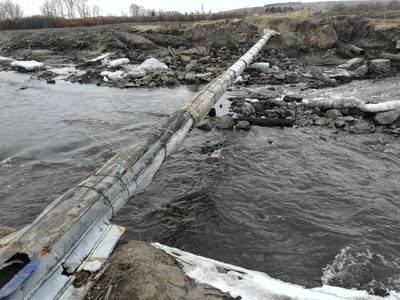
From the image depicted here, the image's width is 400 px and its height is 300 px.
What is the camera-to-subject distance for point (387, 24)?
72.9 feet

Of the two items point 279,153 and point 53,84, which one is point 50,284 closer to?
point 279,153

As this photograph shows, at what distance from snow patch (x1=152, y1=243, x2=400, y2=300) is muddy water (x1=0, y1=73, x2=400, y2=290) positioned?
12.9 inches

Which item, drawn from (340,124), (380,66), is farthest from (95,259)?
(380,66)

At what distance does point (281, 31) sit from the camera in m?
26.3

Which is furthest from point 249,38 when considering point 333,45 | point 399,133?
point 399,133

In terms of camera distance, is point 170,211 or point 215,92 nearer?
point 170,211

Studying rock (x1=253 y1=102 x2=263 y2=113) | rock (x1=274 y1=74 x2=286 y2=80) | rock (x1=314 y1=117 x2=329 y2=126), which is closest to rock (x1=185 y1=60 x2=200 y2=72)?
rock (x1=274 y1=74 x2=286 y2=80)

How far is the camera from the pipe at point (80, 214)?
112 inches

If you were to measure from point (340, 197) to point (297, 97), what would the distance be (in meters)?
7.21

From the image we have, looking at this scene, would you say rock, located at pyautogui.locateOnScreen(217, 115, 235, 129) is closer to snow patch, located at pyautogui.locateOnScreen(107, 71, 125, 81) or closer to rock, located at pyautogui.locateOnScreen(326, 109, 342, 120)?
rock, located at pyautogui.locateOnScreen(326, 109, 342, 120)

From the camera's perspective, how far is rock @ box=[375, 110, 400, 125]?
992cm

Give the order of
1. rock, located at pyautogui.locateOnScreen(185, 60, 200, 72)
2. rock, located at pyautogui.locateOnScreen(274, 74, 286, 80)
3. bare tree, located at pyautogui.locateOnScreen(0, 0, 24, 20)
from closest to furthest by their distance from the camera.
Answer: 1. rock, located at pyautogui.locateOnScreen(274, 74, 286, 80)
2. rock, located at pyautogui.locateOnScreen(185, 60, 200, 72)
3. bare tree, located at pyautogui.locateOnScreen(0, 0, 24, 20)

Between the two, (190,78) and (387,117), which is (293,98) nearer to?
(387,117)

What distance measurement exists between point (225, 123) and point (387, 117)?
4.98m
